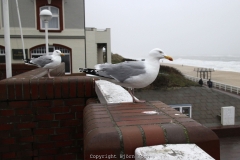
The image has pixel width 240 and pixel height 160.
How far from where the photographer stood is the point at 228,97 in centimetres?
A: 1338

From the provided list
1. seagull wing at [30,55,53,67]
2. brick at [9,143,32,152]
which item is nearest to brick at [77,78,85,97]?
brick at [9,143,32,152]

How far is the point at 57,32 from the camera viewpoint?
1719cm

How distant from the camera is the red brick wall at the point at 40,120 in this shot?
2.92 metres

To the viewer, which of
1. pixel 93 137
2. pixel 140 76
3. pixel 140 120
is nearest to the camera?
pixel 93 137

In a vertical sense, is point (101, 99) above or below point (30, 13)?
below

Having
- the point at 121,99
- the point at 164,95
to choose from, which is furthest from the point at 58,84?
the point at 164,95

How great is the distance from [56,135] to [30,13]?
15.4m

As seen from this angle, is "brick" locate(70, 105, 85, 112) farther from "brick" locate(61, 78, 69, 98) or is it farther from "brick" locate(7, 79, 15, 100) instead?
"brick" locate(7, 79, 15, 100)

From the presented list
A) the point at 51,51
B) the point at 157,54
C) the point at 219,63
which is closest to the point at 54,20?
the point at 51,51

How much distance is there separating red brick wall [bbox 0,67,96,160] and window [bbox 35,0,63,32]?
1478 cm

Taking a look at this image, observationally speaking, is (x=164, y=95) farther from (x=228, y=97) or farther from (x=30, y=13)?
(x=30, y=13)

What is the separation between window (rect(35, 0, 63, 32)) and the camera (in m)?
16.8

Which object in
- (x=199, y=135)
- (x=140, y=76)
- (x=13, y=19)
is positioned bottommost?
(x=199, y=135)

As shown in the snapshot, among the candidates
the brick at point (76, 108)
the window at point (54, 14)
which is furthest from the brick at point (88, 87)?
the window at point (54, 14)
